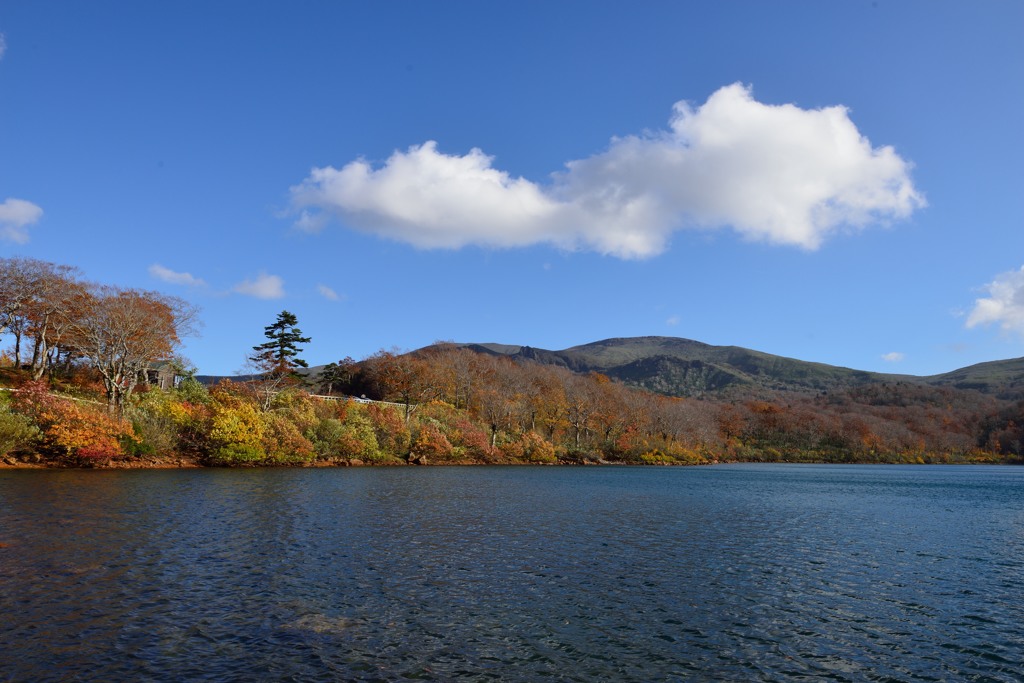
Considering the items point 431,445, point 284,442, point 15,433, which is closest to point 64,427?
point 15,433

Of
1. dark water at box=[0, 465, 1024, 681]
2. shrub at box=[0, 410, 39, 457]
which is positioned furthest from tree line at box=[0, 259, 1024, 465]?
dark water at box=[0, 465, 1024, 681]

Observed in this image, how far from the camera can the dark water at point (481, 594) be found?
14.8 metres

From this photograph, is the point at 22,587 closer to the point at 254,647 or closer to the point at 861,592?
the point at 254,647

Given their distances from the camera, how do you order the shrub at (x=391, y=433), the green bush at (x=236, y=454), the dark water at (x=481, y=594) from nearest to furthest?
the dark water at (x=481, y=594) → the green bush at (x=236, y=454) → the shrub at (x=391, y=433)

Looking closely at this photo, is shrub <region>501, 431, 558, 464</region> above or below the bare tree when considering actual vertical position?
below

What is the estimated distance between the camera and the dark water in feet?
48.4

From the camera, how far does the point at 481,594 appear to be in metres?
20.6

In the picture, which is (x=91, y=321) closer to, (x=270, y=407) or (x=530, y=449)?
(x=270, y=407)

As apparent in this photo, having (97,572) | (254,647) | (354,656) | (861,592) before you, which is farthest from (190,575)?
(861,592)

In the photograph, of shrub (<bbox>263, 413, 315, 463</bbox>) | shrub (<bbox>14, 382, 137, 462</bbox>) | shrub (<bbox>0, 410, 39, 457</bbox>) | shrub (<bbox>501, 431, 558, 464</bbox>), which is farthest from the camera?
shrub (<bbox>501, 431, 558, 464</bbox>)

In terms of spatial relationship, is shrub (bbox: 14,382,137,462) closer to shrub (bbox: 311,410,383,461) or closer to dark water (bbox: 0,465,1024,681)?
dark water (bbox: 0,465,1024,681)

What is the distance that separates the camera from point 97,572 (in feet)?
68.9

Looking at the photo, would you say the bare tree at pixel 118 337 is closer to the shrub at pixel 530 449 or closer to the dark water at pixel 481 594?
the dark water at pixel 481 594

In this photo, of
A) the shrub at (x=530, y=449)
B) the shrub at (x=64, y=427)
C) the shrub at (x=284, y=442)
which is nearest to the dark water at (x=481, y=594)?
the shrub at (x=64, y=427)
